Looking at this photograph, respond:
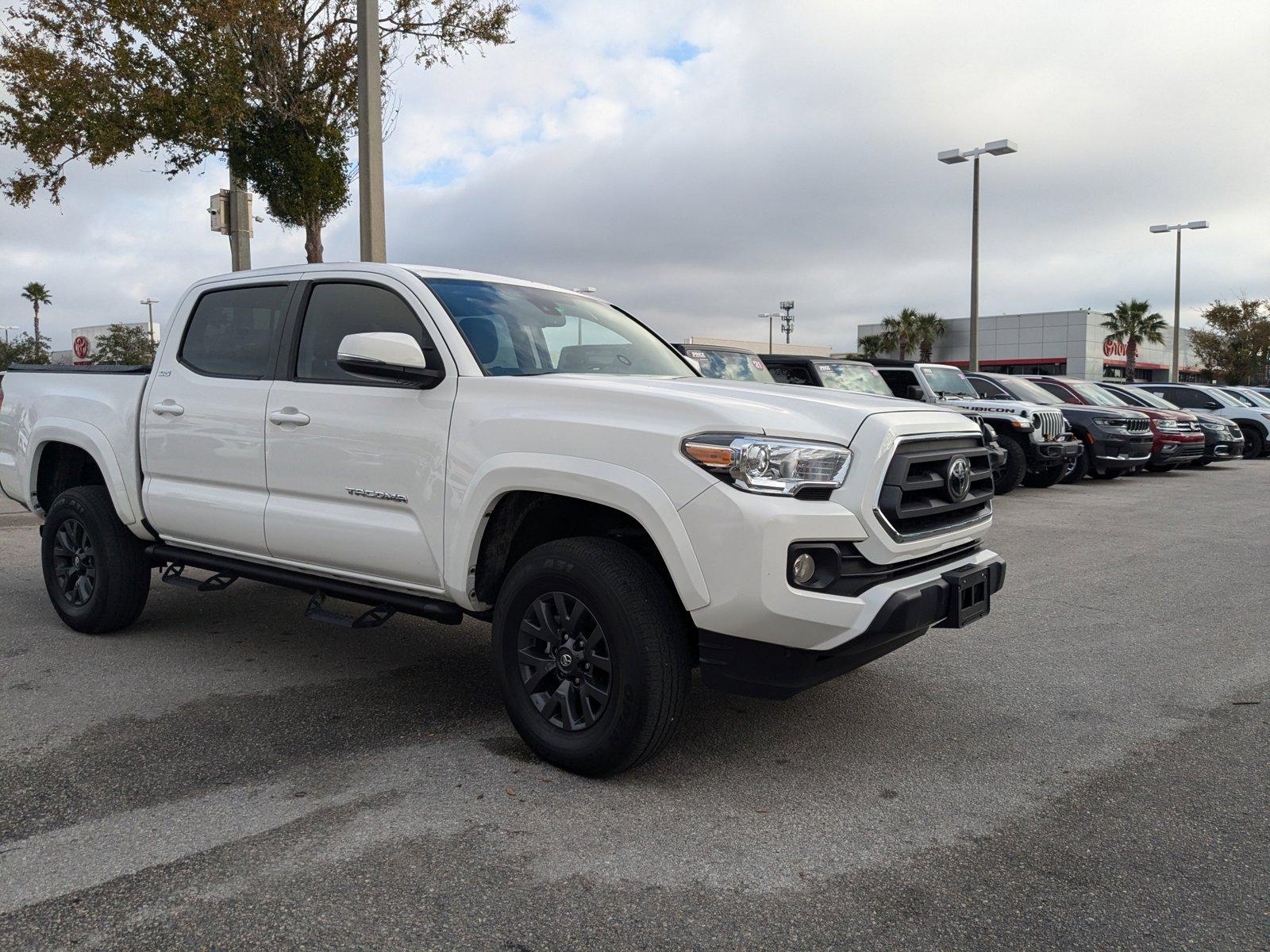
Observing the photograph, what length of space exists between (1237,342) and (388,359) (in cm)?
4947

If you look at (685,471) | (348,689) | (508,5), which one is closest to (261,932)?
(685,471)

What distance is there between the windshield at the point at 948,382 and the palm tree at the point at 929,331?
3888cm

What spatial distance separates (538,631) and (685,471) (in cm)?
85

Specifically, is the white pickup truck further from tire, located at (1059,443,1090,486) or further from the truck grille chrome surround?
tire, located at (1059,443,1090,486)

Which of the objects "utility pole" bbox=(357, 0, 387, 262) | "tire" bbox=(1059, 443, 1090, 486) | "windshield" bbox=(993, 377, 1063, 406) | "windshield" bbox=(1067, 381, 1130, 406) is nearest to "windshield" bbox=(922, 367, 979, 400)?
"windshield" bbox=(993, 377, 1063, 406)

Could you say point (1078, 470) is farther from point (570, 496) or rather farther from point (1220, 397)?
point (570, 496)

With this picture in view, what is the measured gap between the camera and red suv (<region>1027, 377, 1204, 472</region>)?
53.4 ft

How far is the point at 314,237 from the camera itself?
14.4 m

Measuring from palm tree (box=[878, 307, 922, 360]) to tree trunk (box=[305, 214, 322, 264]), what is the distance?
138ft

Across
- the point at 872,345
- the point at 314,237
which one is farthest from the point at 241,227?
the point at 872,345

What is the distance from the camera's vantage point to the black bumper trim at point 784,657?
3320 mm

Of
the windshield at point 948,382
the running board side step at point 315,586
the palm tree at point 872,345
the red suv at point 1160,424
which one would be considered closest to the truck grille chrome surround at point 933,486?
the running board side step at point 315,586

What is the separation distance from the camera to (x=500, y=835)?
3139 millimetres

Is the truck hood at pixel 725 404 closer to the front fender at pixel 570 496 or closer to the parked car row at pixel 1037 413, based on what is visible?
the front fender at pixel 570 496
